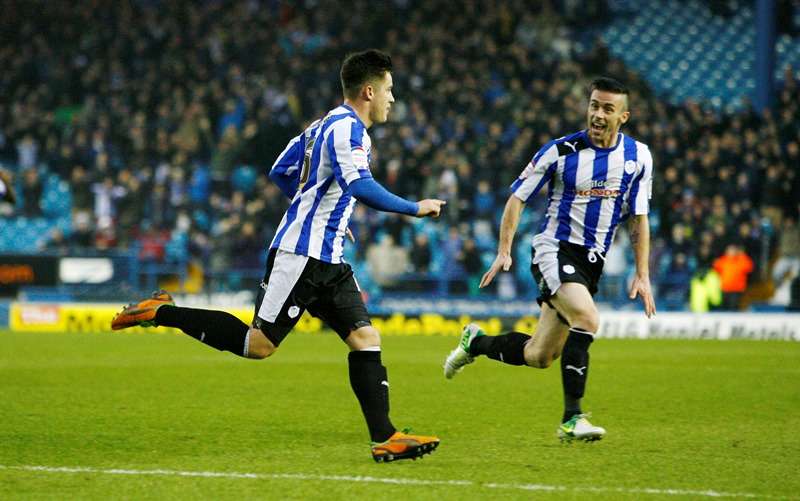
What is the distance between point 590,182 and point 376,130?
50.3ft

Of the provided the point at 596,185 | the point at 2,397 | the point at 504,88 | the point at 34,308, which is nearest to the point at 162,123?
the point at 34,308

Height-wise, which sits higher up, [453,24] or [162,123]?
[453,24]

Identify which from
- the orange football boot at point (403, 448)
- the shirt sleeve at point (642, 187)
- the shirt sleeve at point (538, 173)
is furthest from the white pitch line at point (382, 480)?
the shirt sleeve at point (642, 187)

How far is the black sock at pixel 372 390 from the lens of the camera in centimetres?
609

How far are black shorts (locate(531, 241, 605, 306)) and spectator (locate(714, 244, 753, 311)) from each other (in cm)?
1138

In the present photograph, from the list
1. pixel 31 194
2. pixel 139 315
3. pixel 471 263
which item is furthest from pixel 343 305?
pixel 31 194

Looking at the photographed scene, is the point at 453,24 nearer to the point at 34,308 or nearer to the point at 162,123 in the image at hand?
the point at 162,123

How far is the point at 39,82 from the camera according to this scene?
25297 millimetres

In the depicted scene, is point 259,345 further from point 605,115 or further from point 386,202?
point 605,115

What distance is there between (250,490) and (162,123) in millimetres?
19028

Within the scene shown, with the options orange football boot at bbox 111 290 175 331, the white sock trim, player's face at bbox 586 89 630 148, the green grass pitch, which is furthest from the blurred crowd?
the white sock trim

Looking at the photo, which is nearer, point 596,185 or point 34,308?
point 596,185

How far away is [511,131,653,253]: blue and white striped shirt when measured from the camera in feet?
24.0

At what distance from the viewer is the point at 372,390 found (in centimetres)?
613
